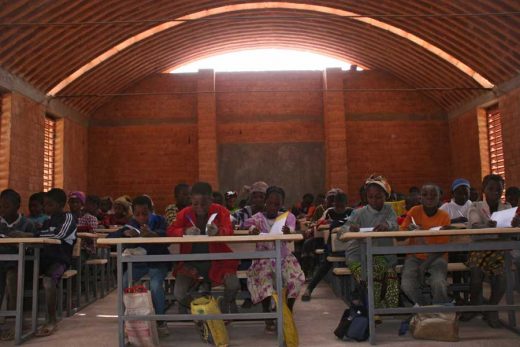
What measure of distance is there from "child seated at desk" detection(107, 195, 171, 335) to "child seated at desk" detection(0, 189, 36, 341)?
0.94 m

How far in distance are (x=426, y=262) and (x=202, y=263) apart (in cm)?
209

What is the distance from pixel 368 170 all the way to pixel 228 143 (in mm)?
4536

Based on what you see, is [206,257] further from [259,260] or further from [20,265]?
[20,265]

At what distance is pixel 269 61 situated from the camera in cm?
1714

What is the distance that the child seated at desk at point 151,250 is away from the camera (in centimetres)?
487

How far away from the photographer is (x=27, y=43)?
11.0 m

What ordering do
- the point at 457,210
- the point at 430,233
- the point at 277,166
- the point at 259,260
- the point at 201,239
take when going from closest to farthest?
the point at 201,239 < the point at 430,233 < the point at 259,260 < the point at 457,210 < the point at 277,166

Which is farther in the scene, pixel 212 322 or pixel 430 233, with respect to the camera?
pixel 212 322

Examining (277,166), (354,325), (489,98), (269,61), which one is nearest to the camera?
(354,325)

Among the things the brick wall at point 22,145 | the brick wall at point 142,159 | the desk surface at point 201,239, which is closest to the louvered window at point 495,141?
the brick wall at point 142,159

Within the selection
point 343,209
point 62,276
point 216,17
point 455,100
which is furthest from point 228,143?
point 62,276

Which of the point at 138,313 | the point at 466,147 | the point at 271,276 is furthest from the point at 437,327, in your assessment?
the point at 466,147

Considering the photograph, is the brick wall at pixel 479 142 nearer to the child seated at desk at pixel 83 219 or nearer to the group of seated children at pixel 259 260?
the group of seated children at pixel 259 260

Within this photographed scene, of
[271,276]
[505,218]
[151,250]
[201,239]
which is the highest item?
[505,218]
